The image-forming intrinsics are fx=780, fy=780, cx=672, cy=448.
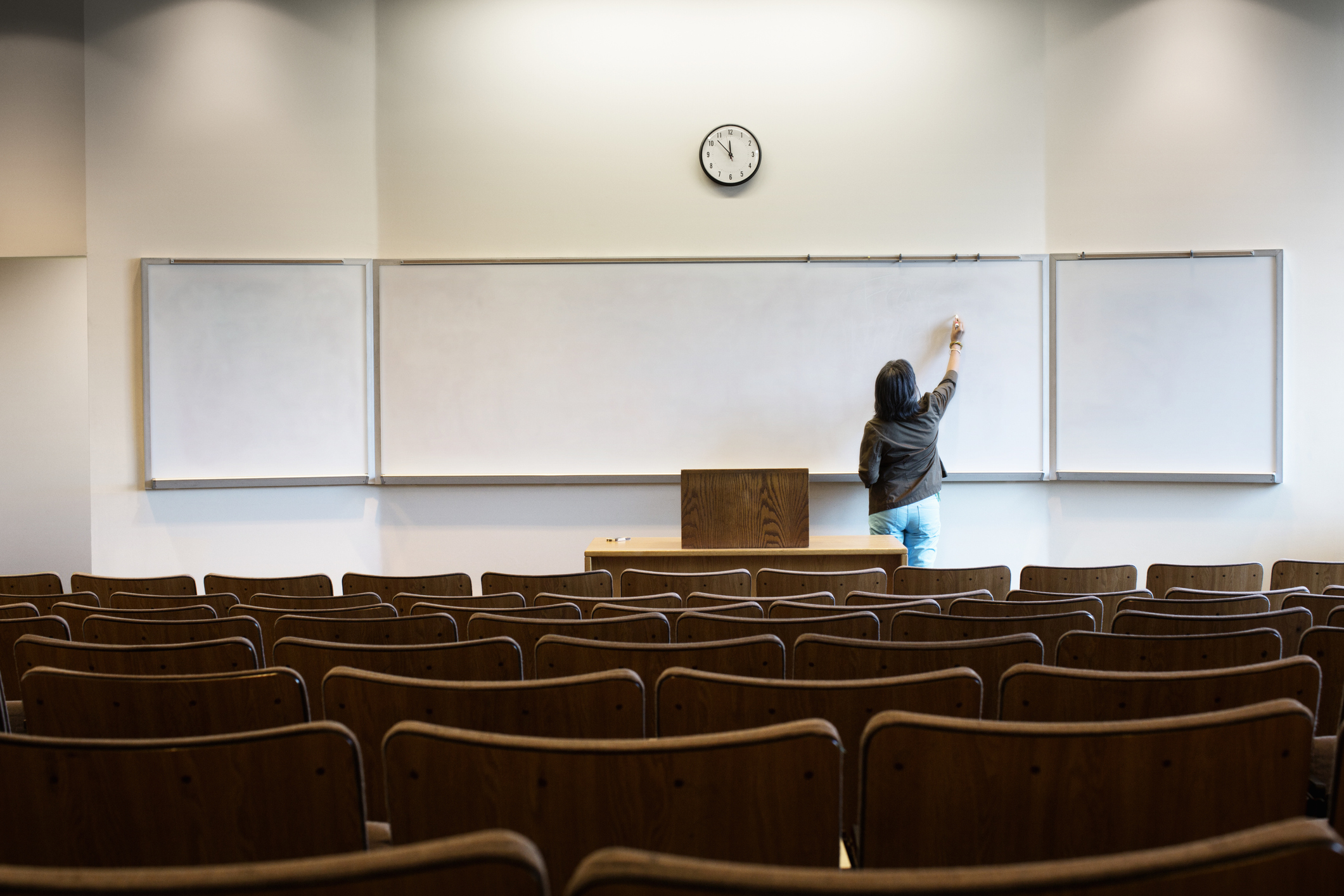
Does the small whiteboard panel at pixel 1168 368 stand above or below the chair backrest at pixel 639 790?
above

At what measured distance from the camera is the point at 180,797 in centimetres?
111

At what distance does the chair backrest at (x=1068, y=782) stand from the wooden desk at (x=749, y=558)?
350 centimetres

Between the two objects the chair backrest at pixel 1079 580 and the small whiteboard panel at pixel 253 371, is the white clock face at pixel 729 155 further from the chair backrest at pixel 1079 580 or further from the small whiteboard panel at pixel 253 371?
the chair backrest at pixel 1079 580

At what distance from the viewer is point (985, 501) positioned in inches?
241

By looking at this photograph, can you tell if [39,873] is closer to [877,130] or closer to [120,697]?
[120,697]

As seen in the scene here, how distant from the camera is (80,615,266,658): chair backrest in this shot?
2.54 m

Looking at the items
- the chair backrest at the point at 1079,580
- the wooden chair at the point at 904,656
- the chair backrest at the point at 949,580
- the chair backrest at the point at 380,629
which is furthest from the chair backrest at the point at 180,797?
the chair backrest at the point at 1079,580

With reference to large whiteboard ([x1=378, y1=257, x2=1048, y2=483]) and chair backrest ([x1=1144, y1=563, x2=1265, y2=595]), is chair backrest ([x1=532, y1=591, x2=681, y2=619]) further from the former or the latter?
large whiteboard ([x1=378, y1=257, x2=1048, y2=483])

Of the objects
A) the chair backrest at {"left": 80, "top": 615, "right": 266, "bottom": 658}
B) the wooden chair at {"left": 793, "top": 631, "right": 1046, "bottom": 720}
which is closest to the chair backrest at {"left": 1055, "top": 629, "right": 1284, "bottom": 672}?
the wooden chair at {"left": 793, "top": 631, "right": 1046, "bottom": 720}

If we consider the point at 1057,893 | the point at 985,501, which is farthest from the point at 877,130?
the point at 1057,893

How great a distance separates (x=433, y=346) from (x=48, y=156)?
3849mm

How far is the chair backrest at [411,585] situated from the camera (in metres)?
3.95

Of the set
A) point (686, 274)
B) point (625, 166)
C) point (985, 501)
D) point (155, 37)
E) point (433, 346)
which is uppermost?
point (155, 37)

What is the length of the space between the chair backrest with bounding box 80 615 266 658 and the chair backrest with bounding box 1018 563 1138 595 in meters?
3.41
